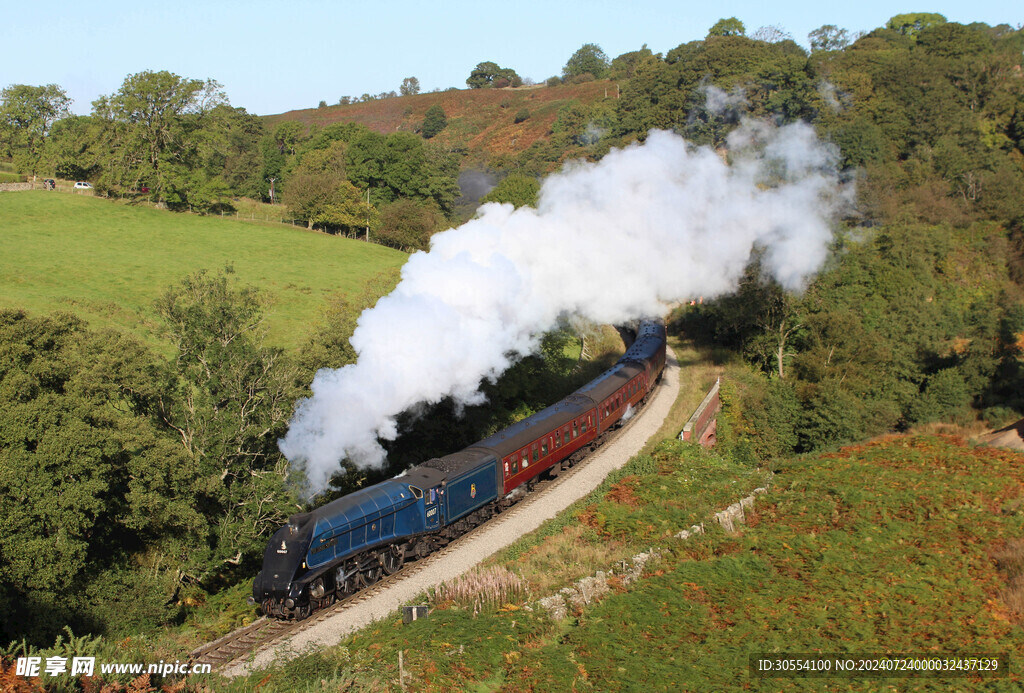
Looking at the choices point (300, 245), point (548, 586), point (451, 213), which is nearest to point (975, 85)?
point (451, 213)

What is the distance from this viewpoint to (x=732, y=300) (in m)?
52.0

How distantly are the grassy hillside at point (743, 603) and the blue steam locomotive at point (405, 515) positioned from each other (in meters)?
2.37

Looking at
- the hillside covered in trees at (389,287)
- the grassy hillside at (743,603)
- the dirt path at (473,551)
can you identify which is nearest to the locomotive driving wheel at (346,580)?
the dirt path at (473,551)

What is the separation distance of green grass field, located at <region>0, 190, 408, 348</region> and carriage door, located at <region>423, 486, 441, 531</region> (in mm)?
27036

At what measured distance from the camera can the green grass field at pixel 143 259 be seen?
49062 millimetres

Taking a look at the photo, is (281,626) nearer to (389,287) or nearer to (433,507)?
(433,507)

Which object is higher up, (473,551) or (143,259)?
(143,259)

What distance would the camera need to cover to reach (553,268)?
2848 cm

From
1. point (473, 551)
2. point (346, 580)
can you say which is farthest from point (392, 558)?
point (473, 551)

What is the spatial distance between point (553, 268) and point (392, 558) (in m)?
12.6

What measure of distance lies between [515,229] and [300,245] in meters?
52.4

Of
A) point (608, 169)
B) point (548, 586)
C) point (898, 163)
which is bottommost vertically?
point (548, 586)

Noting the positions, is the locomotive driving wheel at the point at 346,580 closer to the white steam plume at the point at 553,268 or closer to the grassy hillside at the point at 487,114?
the white steam plume at the point at 553,268

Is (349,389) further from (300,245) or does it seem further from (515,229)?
(300,245)
